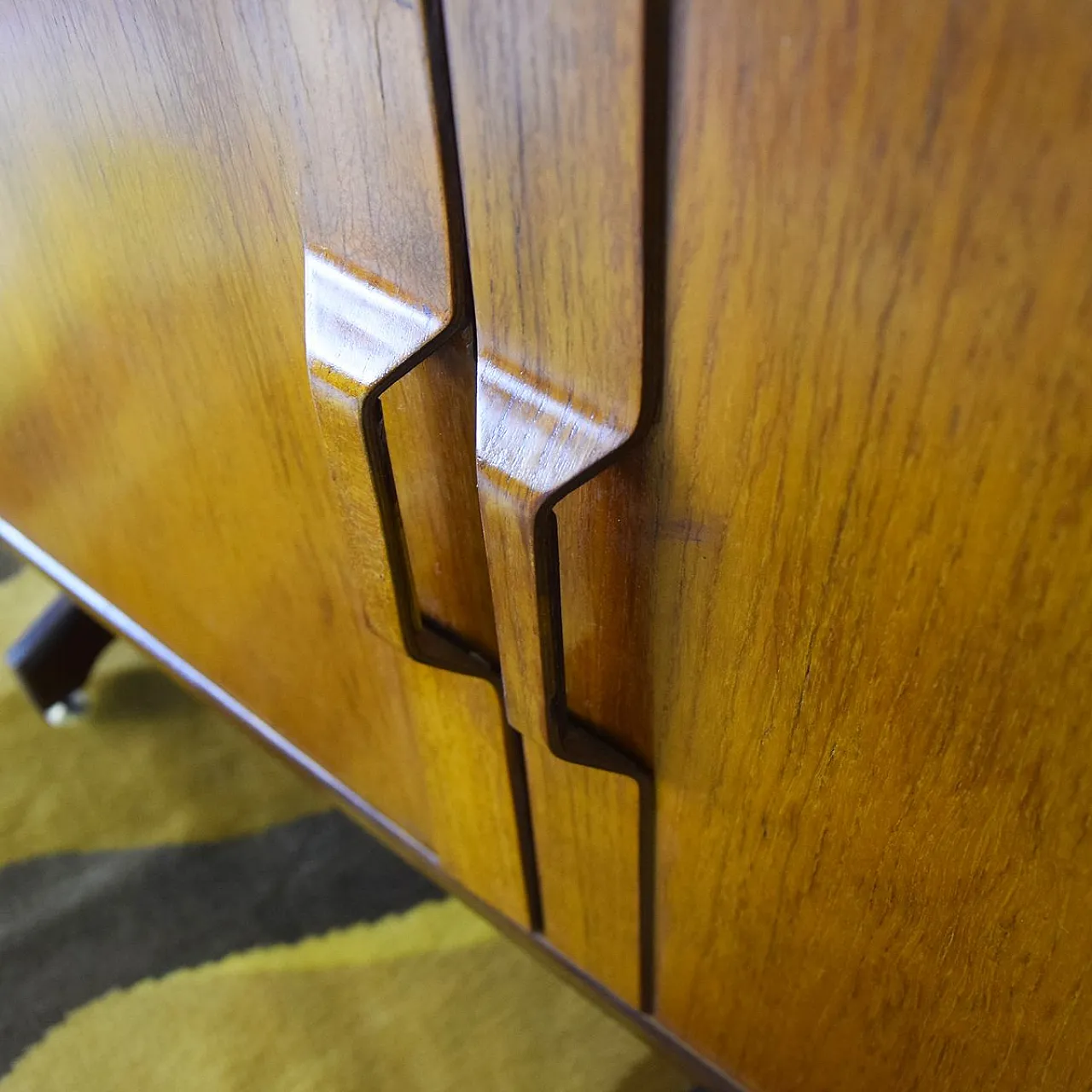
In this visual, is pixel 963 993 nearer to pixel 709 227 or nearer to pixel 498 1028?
pixel 709 227

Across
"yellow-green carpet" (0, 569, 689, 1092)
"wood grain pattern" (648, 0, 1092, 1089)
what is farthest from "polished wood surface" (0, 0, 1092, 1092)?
"yellow-green carpet" (0, 569, 689, 1092)

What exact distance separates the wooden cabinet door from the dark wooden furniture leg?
0.26m

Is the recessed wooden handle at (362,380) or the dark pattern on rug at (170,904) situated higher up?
the recessed wooden handle at (362,380)

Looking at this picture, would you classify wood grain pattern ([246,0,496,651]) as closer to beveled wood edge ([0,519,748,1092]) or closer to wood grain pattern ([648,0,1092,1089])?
wood grain pattern ([648,0,1092,1089])

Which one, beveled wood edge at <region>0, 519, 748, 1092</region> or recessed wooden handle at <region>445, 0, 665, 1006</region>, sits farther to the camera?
beveled wood edge at <region>0, 519, 748, 1092</region>

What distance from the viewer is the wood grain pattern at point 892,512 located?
0.70 ft

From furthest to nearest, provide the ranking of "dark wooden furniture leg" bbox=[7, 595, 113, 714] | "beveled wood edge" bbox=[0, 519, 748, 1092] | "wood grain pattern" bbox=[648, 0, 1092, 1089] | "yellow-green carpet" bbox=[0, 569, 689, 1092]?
"dark wooden furniture leg" bbox=[7, 595, 113, 714] → "yellow-green carpet" bbox=[0, 569, 689, 1092] → "beveled wood edge" bbox=[0, 519, 748, 1092] → "wood grain pattern" bbox=[648, 0, 1092, 1089]

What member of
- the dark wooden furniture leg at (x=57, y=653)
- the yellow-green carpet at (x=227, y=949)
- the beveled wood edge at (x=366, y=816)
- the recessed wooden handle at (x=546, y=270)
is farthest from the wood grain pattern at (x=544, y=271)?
the dark wooden furniture leg at (x=57, y=653)

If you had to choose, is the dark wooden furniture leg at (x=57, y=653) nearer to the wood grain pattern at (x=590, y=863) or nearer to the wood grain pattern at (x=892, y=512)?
the wood grain pattern at (x=590, y=863)

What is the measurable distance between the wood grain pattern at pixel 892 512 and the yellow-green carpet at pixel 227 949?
408 mm

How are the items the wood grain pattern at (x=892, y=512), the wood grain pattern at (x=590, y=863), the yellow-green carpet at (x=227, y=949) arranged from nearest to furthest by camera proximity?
the wood grain pattern at (x=892, y=512)
the wood grain pattern at (x=590, y=863)
the yellow-green carpet at (x=227, y=949)

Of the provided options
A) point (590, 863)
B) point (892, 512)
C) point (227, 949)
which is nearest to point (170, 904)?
point (227, 949)

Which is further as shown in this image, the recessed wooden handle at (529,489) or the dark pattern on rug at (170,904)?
the dark pattern on rug at (170,904)

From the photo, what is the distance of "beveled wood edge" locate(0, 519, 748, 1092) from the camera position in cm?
59
